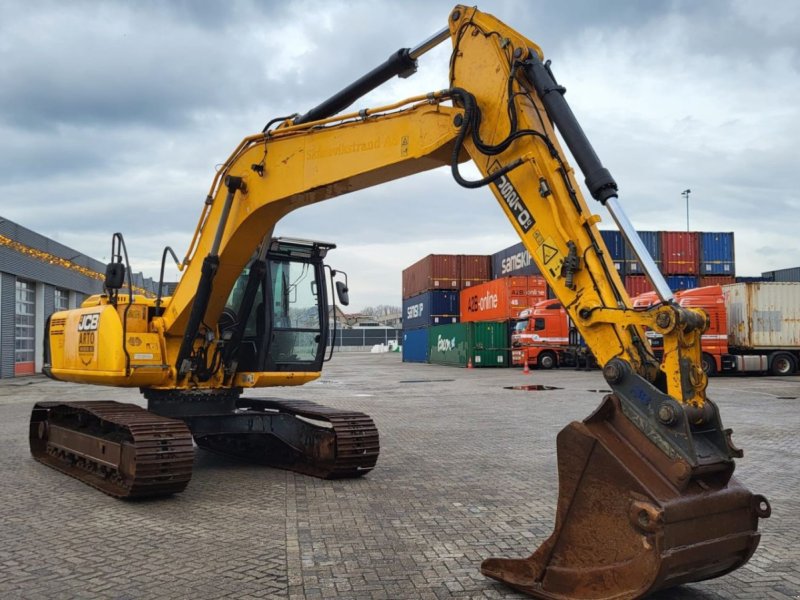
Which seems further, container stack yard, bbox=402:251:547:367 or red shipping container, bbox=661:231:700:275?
container stack yard, bbox=402:251:547:367

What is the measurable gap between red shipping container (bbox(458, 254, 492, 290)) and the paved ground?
3366cm

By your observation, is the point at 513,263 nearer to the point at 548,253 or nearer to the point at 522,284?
the point at 522,284

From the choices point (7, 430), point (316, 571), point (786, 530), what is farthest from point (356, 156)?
point (7, 430)

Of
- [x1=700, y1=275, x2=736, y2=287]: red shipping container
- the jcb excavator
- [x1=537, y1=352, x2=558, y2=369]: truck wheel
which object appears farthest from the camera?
[x1=700, y1=275, x2=736, y2=287]: red shipping container

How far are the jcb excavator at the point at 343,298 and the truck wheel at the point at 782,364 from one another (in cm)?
2271

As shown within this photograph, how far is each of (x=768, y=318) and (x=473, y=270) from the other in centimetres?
2092

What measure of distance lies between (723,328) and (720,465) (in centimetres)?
2385

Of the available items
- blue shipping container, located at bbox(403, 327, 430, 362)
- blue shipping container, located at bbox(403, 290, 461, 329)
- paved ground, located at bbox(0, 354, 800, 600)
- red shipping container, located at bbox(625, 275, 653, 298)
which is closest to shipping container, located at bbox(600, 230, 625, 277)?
red shipping container, located at bbox(625, 275, 653, 298)

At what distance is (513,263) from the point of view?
40469 millimetres

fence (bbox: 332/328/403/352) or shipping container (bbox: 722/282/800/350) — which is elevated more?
shipping container (bbox: 722/282/800/350)

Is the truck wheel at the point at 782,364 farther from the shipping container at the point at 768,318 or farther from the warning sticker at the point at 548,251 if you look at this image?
the warning sticker at the point at 548,251

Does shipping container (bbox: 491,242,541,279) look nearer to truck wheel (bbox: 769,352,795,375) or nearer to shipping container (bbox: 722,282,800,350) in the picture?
shipping container (bbox: 722,282,800,350)

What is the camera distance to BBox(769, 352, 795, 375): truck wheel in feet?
85.5

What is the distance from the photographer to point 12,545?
5.30m
